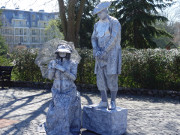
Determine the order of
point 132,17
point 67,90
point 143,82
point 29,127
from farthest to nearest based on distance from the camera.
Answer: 1. point 132,17
2. point 143,82
3. point 29,127
4. point 67,90

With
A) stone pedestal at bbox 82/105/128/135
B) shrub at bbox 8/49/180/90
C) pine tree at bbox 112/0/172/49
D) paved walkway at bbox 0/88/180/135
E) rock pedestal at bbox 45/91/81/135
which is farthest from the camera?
pine tree at bbox 112/0/172/49

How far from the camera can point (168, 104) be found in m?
8.55

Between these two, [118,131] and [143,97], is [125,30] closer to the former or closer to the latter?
[143,97]

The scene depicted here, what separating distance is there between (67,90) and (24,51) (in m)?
8.09

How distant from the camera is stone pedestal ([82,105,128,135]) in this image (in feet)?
16.3

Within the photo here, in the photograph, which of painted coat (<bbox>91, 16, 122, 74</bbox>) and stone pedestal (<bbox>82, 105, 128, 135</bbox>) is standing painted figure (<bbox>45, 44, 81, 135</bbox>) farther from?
painted coat (<bbox>91, 16, 122, 74</bbox>)

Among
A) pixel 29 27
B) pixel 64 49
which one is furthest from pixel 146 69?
pixel 29 27

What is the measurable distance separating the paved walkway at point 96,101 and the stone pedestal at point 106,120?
0.24 meters

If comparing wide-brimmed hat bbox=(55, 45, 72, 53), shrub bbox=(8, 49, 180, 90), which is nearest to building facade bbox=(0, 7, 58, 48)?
shrub bbox=(8, 49, 180, 90)

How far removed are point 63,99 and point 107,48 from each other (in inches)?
55.2

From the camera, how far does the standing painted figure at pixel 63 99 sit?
4867 mm

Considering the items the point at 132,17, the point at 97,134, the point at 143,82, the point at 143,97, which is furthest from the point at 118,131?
the point at 132,17

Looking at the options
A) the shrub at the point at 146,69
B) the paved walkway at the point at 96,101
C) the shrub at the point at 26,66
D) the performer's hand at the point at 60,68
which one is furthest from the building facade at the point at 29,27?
the performer's hand at the point at 60,68

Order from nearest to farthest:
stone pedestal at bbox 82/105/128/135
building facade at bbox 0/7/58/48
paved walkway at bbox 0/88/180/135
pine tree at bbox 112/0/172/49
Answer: stone pedestal at bbox 82/105/128/135 → paved walkway at bbox 0/88/180/135 → pine tree at bbox 112/0/172/49 → building facade at bbox 0/7/58/48
